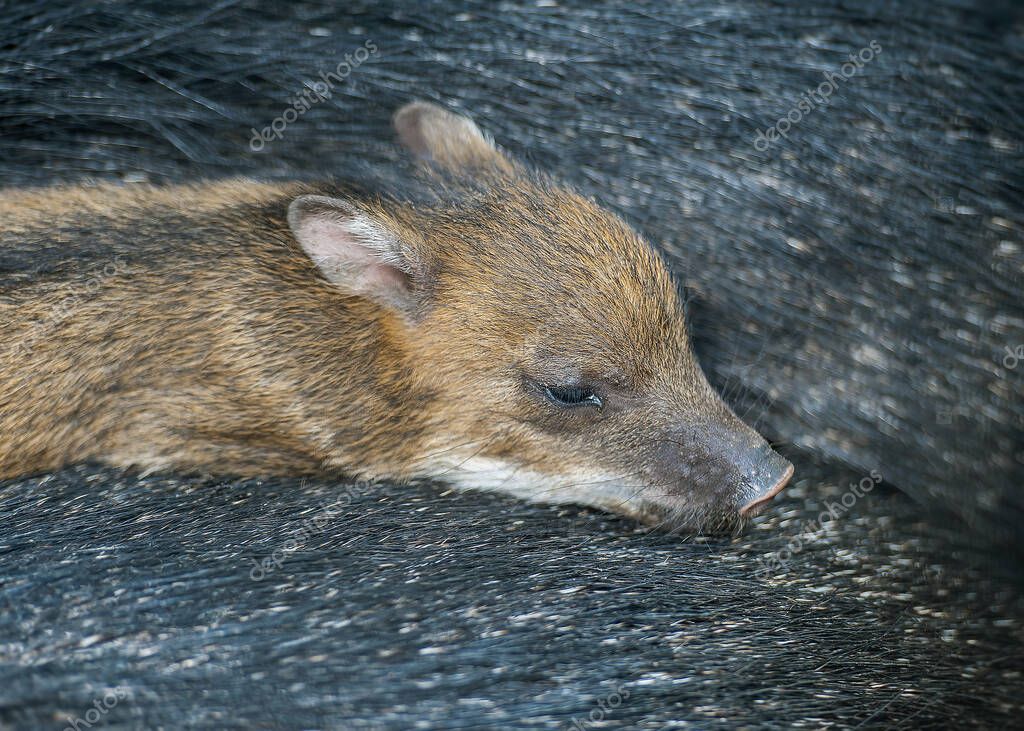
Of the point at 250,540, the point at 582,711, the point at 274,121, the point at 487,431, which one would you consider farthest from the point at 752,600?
the point at 274,121

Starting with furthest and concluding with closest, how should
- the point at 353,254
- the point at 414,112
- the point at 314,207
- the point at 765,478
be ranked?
the point at 414,112, the point at 353,254, the point at 314,207, the point at 765,478

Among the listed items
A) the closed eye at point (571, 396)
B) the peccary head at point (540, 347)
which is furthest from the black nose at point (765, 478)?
the closed eye at point (571, 396)

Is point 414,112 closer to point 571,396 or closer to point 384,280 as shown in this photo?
point 384,280

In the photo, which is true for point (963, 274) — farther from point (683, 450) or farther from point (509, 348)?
point (509, 348)

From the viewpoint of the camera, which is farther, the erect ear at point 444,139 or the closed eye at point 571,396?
the erect ear at point 444,139

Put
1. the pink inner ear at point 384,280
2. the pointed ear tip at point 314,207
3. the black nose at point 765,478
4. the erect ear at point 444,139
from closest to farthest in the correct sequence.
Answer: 1. the black nose at point 765,478
2. the pointed ear tip at point 314,207
3. the pink inner ear at point 384,280
4. the erect ear at point 444,139

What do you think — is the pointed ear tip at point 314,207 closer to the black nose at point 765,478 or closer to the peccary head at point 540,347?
the peccary head at point 540,347

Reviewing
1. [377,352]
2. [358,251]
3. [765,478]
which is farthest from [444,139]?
[765,478]
